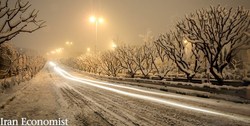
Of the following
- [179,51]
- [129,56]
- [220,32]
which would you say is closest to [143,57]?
[129,56]

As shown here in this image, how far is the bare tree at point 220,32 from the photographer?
53.2 ft

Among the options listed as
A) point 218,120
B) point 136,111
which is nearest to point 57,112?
point 136,111

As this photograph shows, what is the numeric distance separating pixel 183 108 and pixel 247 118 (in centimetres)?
261

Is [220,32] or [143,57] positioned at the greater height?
[220,32]

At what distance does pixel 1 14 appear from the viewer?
34.0 ft

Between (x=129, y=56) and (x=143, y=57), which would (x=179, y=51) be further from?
(x=129, y=56)

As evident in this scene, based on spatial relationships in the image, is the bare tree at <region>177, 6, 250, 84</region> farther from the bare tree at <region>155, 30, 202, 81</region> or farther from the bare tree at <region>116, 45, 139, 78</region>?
the bare tree at <region>116, 45, 139, 78</region>

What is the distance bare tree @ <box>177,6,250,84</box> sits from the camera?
16.2 metres

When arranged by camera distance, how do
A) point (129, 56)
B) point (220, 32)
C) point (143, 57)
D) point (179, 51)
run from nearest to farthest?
1. point (220, 32)
2. point (179, 51)
3. point (143, 57)
4. point (129, 56)

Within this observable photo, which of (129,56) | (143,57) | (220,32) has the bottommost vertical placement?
(143,57)

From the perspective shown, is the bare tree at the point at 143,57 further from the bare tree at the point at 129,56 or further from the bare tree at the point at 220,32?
the bare tree at the point at 220,32

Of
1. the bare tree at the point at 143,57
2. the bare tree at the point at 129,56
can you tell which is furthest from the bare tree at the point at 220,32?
the bare tree at the point at 129,56

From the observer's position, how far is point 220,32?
16234mm

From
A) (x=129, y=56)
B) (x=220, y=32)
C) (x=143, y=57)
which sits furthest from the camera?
(x=129, y=56)
